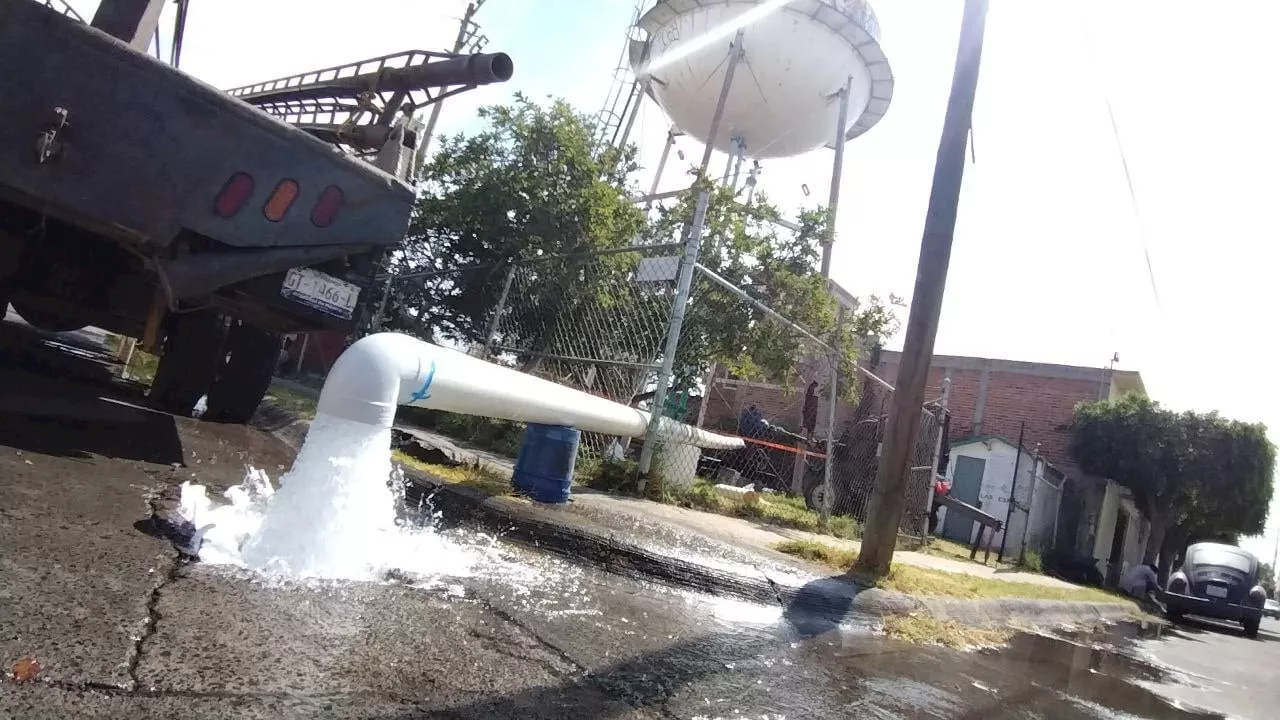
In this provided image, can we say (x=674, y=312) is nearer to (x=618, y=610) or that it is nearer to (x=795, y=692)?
(x=618, y=610)

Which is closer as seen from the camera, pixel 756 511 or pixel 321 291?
pixel 321 291

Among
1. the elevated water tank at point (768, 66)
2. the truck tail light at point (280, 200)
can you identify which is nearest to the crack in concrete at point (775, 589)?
the truck tail light at point (280, 200)

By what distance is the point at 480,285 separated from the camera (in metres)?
8.29

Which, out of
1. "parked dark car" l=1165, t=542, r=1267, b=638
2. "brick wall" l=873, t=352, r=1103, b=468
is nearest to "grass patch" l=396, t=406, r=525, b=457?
"parked dark car" l=1165, t=542, r=1267, b=638

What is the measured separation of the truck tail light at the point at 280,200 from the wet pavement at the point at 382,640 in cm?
129

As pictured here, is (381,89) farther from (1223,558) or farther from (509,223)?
(1223,558)

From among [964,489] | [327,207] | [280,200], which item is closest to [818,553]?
[327,207]

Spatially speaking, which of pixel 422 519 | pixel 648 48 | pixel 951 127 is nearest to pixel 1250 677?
pixel 951 127

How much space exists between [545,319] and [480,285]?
5.29 ft

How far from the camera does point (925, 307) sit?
506cm

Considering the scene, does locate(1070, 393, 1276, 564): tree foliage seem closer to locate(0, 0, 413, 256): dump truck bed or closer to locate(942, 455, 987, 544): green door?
locate(942, 455, 987, 544): green door

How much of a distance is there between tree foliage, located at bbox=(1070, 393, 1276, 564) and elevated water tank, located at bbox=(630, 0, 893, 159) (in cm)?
1025

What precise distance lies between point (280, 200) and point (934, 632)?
4113mm

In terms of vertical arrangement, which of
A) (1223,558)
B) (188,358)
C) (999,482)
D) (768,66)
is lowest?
(188,358)
